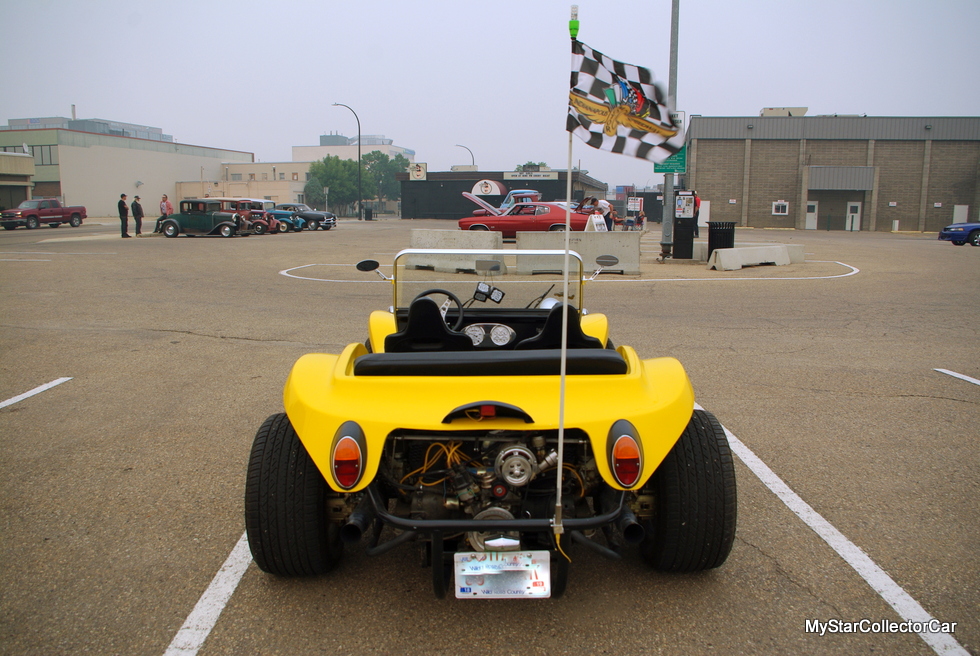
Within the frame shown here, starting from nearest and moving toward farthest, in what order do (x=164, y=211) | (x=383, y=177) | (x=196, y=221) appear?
(x=196, y=221), (x=164, y=211), (x=383, y=177)

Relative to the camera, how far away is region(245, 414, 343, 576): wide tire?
2.75 meters

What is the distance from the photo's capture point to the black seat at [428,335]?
3406mm

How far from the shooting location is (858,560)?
318 cm

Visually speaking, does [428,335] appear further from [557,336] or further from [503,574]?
[503,574]

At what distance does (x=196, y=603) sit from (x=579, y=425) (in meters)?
1.71

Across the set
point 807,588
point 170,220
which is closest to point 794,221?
point 170,220

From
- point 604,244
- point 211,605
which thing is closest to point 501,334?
point 211,605

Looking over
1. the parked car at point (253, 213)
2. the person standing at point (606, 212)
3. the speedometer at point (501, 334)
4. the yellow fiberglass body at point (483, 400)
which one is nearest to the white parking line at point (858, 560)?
the yellow fiberglass body at point (483, 400)

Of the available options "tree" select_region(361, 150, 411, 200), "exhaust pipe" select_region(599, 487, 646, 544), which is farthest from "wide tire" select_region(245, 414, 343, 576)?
"tree" select_region(361, 150, 411, 200)

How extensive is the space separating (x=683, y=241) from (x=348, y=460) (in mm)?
16678

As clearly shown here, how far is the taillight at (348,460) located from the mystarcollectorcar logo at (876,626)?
180 centimetres

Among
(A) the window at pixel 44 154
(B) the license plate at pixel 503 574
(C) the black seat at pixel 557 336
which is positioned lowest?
(B) the license plate at pixel 503 574

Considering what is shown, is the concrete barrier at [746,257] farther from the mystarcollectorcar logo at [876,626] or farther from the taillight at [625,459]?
the taillight at [625,459]

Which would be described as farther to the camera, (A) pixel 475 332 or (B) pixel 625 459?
(A) pixel 475 332
